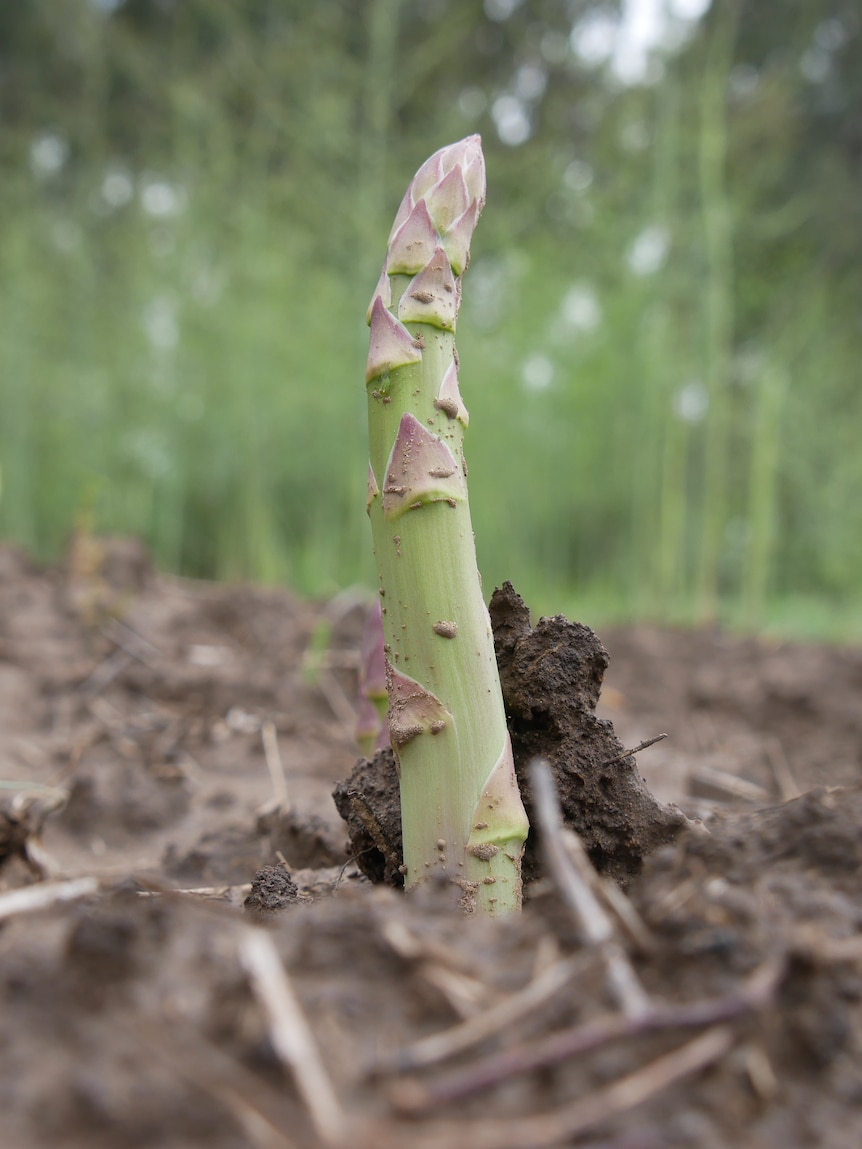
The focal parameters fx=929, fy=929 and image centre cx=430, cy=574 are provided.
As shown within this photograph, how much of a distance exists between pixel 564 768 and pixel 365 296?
4186 millimetres

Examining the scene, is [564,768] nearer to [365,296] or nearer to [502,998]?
[502,998]

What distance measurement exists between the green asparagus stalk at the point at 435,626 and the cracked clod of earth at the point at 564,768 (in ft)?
0.38

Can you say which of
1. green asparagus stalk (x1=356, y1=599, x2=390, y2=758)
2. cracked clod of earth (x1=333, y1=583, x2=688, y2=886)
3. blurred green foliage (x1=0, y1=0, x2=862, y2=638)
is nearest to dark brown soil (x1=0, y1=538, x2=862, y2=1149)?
cracked clod of earth (x1=333, y1=583, x2=688, y2=886)

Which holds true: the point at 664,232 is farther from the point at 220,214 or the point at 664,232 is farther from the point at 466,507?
the point at 466,507

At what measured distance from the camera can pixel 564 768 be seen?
0.97m

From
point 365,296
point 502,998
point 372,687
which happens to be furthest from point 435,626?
point 365,296

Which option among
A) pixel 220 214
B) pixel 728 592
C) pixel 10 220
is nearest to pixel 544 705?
pixel 220 214

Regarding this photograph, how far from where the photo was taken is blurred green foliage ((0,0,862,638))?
17.5 ft

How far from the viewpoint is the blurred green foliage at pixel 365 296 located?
17.5 ft

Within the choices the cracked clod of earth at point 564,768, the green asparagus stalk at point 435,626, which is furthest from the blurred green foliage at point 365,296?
the green asparagus stalk at point 435,626

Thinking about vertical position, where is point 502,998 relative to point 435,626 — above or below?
below

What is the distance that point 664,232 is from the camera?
5410mm

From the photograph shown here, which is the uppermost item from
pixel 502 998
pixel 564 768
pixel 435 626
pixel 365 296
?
pixel 365 296

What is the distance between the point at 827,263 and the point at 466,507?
971cm
